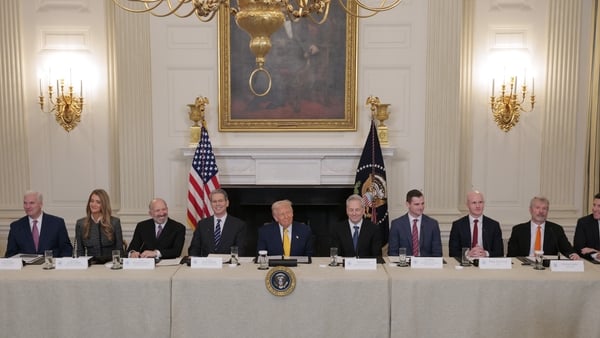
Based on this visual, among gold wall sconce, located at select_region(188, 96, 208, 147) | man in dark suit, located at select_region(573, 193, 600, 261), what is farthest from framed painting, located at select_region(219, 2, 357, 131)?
man in dark suit, located at select_region(573, 193, 600, 261)

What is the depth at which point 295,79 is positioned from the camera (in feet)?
23.1

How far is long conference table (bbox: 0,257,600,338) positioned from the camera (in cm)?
395

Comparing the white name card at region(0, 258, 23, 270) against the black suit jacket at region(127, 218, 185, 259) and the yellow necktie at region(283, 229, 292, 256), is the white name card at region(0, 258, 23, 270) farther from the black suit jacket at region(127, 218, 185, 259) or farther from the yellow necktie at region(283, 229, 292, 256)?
the yellow necktie at region(283, 229, 292, 256)

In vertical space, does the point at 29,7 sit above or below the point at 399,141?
above

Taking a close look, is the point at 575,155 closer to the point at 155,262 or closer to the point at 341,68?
the point at 341,68

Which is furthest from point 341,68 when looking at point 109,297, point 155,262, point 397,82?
point 109,297

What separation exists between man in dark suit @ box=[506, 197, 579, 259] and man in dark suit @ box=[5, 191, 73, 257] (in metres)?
4.25

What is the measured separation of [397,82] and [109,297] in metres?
4.38

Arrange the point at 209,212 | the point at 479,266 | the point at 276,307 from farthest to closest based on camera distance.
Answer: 1. the point at 209,212
2. the point at 479,266
3. the point at 276,307

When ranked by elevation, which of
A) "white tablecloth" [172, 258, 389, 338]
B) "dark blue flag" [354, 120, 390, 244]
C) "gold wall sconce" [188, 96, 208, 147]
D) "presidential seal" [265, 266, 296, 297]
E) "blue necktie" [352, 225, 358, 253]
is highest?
"gold wall sconce" [188, 96, 208, 147]

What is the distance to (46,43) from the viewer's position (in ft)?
23.3

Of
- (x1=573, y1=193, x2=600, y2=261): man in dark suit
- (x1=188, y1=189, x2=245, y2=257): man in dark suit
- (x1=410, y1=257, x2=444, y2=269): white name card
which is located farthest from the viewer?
Result: (x1=573, y1=193, x2=600, y2=261): man in dark suit

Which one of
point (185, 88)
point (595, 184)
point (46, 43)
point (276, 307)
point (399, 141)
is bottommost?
point (276, 307)

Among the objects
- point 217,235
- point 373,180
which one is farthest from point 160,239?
Answer: point 373,180
